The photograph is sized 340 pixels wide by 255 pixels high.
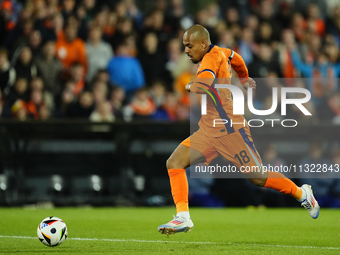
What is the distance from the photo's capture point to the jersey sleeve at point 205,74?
514 cm

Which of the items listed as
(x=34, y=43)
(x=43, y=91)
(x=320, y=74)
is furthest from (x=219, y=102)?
(x=320, y=74)

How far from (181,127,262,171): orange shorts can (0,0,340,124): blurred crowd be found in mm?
4719

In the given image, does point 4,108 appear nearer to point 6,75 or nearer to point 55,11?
point 6,75

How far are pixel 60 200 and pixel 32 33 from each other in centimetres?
330

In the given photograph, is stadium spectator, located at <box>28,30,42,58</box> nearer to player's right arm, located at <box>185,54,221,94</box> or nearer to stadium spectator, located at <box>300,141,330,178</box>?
stadium spectator, located at <box>300,141,330,178</box>

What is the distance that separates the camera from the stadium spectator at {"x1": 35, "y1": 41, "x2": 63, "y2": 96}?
10570mm

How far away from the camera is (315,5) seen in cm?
1459

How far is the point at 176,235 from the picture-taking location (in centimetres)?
644

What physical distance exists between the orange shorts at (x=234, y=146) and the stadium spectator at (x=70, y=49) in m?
6.02

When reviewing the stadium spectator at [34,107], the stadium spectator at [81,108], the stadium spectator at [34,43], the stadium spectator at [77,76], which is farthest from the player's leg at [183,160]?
the stadium spectator at [34,43]

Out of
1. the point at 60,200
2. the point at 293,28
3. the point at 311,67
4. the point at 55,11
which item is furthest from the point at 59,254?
the point at 293,28

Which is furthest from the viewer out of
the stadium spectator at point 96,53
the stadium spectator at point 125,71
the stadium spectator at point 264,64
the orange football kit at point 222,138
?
the stadium spectator at point 264,64

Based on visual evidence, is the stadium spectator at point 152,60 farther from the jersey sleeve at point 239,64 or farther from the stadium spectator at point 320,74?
the jersey sleeve at point 239,64

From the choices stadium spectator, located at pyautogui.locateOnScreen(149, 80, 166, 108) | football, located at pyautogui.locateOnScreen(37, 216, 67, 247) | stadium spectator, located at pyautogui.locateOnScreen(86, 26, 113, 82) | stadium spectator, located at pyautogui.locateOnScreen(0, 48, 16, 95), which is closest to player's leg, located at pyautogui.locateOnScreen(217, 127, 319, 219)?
football, located at pyautogui.locateOnScreen(37, 216, 67, 247)
